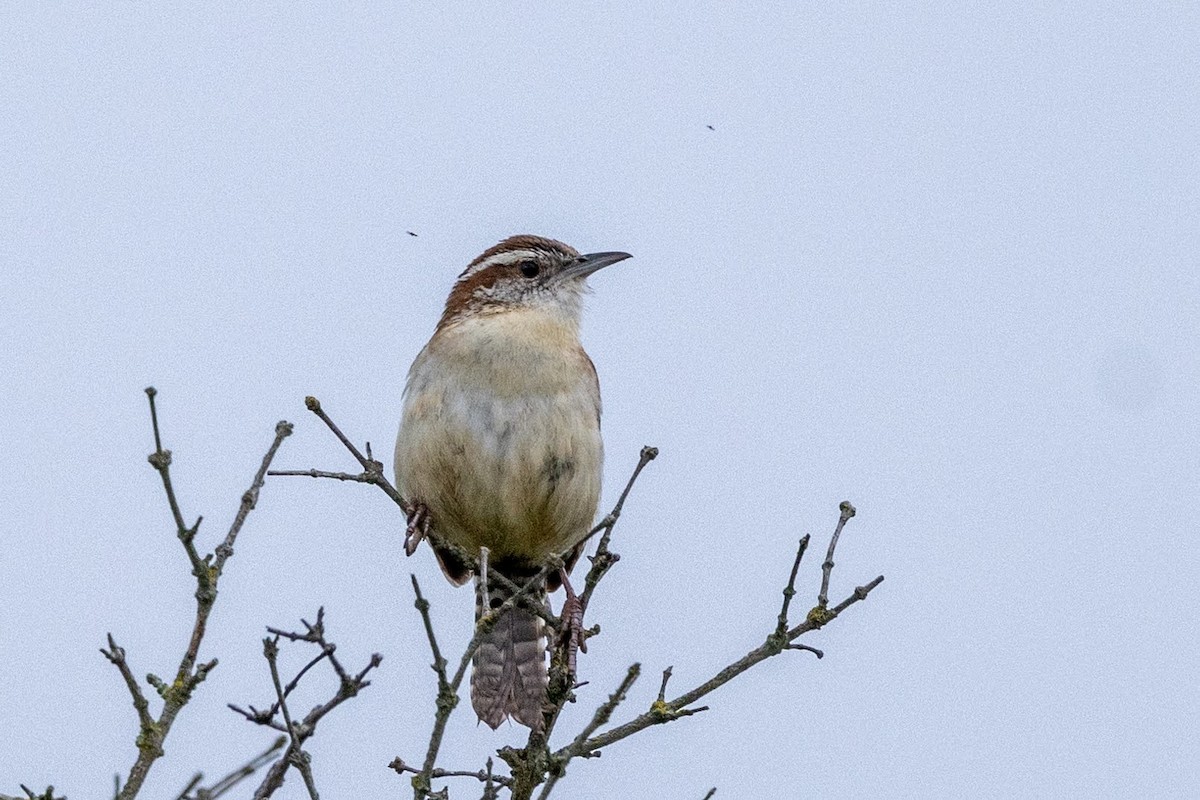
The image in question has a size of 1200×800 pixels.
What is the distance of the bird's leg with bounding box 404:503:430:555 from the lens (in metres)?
7.23

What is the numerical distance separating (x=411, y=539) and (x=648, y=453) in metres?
2.24

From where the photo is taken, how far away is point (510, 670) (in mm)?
8133

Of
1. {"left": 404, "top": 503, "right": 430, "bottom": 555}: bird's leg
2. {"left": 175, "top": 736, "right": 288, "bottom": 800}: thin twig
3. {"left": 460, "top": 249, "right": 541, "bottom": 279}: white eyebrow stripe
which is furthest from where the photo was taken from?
{"left": 460, "top": 249, "right": 541, "bottom": 279}: white eyebrow stripe

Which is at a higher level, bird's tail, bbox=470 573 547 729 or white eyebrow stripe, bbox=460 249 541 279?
white eyebrow stripe, bbox=460 249 541 279

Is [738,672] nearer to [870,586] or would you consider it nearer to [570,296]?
[870,586]

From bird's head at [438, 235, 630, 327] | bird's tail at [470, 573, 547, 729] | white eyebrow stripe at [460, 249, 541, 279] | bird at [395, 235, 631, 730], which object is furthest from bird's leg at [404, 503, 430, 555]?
white eyebrow stripe at [460, 249, 541, 279]

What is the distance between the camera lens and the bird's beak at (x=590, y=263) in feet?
27.6

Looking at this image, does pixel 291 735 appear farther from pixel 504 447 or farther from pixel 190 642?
pixel 504 447

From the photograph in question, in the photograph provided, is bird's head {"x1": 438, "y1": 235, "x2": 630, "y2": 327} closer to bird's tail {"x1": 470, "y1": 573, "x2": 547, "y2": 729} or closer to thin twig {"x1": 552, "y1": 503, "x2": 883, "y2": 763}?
bird's tail {"x1": 470, "y1": 573, "x2": 547, "y2": 729}

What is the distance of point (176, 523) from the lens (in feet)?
15.5

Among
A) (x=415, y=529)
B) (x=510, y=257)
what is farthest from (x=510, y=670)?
(x=510, y=257)

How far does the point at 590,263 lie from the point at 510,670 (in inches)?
90.6

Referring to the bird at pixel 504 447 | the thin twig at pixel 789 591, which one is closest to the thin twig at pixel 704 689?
the thin twig at pixel 789 591

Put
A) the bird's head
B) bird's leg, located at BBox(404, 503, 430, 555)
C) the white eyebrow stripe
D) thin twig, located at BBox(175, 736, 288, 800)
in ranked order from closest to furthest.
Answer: thin twig, located at BBox(175, 736, 288, 800) → bird's leg, located at BBox(404, 503, 430, 555) → the bird's head → the white eyebrow stripe
